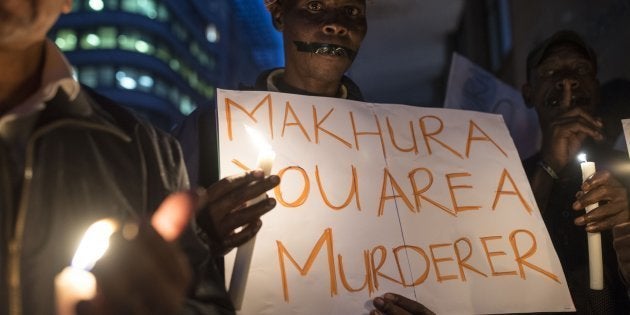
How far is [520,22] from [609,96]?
112 inches

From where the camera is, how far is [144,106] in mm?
59250

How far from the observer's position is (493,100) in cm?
398

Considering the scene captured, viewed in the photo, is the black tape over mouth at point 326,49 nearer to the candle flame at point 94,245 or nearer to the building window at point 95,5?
the candle flame at point 94,245

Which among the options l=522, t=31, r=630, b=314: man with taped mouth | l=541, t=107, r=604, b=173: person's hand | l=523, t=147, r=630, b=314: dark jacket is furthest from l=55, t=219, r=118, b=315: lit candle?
l=541, t=107, r=604, b=173: person's hand

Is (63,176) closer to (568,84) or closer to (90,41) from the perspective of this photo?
(568,84)

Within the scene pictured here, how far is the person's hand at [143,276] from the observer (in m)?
0.82

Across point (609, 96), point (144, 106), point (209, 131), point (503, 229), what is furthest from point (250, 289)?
point (144, 106)

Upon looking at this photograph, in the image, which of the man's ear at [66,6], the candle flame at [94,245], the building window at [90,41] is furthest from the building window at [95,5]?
the candle flame at [94,245]

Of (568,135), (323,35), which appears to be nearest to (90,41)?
(323,35)

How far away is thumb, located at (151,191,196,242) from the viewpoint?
84 centimetres

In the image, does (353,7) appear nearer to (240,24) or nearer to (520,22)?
(520,22)

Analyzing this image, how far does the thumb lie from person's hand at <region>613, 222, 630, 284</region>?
5.26 ft

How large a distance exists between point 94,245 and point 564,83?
251 centimetres

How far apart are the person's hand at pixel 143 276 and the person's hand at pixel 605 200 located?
1505mm
